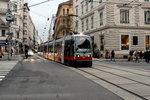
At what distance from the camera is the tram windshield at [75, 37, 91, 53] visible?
18.3m

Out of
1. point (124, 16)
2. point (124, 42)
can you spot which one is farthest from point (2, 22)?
point (124, 42)

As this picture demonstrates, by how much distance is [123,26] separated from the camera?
3575 centimetres

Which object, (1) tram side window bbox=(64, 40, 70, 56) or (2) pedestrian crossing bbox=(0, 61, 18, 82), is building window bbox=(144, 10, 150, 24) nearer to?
(1) tram side window bbox=(64, 40, 70, 56)

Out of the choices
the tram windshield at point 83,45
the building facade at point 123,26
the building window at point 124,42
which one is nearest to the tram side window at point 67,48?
the tram windshield at point 83,45

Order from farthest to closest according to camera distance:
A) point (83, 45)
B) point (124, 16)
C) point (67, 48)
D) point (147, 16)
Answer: point (147, 16)
point (124, 16)
point (67, 48)
point (83, 45)

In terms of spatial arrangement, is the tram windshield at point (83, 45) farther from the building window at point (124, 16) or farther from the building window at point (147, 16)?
the building window at point (147, 16)

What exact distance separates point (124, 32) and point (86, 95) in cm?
3007

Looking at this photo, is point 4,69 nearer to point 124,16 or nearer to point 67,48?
point 67,48

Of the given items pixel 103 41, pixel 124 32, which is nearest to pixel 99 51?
pixel 103 41

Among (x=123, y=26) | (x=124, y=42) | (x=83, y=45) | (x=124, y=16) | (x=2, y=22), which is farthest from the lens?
(x=2, y=22)

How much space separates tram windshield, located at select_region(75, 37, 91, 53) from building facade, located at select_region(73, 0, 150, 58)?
16788mm

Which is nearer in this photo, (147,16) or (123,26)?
(123,26)

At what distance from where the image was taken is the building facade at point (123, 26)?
3528 cm

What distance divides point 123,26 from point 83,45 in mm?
18901
